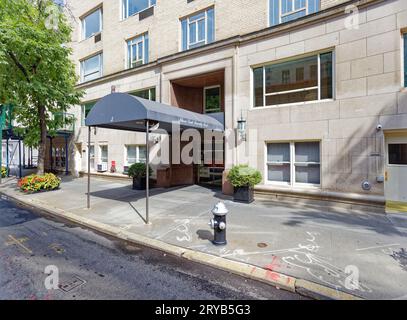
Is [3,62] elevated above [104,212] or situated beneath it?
elevated above

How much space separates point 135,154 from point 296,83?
10538 mm

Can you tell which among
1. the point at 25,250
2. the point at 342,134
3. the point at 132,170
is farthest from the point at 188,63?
the point at 25,250

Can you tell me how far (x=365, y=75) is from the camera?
306 inches

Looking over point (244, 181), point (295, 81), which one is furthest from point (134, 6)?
point (244, 181)

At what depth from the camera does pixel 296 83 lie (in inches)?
366

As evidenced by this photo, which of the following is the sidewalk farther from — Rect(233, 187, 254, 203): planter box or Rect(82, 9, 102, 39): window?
Rect(82, 9, 102, 39): window

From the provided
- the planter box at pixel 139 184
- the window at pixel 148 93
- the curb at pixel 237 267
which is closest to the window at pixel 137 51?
the window at pixel 148 93

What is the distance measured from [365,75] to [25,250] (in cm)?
1114

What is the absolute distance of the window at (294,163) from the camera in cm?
885

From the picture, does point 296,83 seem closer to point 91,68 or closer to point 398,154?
point 398,154

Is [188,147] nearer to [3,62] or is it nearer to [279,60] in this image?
[279,60]

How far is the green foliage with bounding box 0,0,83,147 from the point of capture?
10.6 meters

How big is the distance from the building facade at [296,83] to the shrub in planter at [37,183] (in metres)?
4.99

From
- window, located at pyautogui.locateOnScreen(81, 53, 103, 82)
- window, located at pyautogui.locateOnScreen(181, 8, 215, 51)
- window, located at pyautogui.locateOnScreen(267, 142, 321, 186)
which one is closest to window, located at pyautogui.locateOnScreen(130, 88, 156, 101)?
window, located at pyautogui.locateOnScreen(181, 8, 215, 51)
